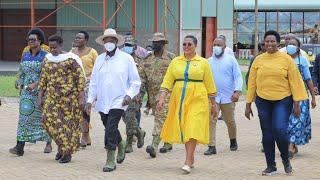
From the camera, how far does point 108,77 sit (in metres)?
8.98

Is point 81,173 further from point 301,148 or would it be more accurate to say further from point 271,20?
point 271,20

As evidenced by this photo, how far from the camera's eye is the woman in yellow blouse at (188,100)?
8789 millimetres

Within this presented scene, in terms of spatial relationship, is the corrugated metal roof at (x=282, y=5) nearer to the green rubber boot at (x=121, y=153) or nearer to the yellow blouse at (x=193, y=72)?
the green rubber boot at (x=121, y=153)

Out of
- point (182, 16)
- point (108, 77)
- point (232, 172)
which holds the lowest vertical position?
point (232, 172)

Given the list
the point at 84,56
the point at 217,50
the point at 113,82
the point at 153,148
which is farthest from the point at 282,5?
the point at 113,82

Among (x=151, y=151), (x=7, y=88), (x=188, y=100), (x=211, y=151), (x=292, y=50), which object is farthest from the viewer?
(x=7, y=88)

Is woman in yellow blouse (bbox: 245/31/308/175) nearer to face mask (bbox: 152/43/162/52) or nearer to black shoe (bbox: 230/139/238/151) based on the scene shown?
face mask (bbox: 152/43/162/52)

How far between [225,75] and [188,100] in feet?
6.57

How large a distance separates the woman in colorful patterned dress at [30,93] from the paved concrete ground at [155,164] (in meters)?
0.28

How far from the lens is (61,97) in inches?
373

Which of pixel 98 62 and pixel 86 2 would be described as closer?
pixel 98 62

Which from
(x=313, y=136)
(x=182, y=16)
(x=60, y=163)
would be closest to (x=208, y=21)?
(x=182, y=16)

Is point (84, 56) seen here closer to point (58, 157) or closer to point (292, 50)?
point (58, 157)

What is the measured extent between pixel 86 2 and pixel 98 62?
26.8m
